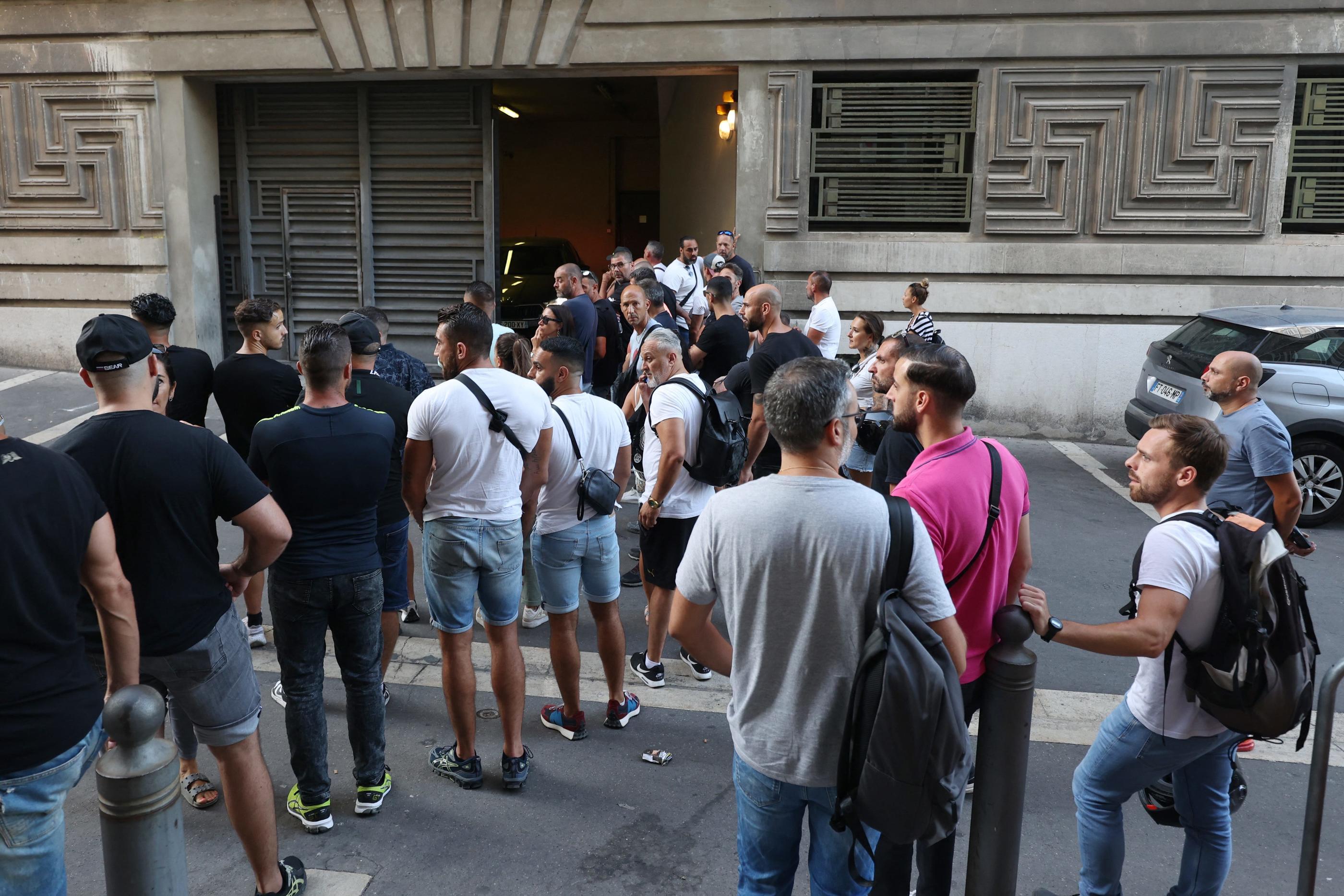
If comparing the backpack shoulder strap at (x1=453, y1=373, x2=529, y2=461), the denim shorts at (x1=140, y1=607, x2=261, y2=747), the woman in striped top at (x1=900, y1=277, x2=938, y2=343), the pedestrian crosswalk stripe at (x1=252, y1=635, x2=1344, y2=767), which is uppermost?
the woman in striped top at (x1=900, y1=277, x2=938, y2=343)

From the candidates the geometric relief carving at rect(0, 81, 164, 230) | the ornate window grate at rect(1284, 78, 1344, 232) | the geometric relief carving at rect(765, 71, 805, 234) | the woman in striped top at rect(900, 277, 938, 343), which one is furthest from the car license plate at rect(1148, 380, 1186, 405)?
the geometric relief carving at rect(0, 81, 164, 230)

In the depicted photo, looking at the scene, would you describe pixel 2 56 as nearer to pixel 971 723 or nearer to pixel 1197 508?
pixel 971 723

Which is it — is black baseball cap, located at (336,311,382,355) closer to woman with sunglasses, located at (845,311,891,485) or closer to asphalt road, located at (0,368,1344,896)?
asphalt road, located at (0,368,1344,896)

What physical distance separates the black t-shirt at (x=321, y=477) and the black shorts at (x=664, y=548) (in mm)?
1528

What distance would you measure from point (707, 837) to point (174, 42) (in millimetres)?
11381

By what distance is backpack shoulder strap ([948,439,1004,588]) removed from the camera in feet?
9.71

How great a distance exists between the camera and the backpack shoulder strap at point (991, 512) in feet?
9.71

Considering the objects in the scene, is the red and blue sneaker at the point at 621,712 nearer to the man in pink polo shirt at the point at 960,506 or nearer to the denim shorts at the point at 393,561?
the denim shorts at the point at 393,561

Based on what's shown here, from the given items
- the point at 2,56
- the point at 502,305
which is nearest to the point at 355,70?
the point at 502,305

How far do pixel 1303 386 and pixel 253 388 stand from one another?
24.4 ft

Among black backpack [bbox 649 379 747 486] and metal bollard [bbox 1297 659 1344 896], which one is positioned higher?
black backpack [bbox 649 379 747 486]

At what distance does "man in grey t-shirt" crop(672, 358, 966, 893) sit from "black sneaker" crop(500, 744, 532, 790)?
67.3 inches

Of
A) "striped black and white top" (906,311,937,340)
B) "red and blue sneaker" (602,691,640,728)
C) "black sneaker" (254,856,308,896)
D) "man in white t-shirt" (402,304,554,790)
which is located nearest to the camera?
"black sneaker" (254,856,308,896)

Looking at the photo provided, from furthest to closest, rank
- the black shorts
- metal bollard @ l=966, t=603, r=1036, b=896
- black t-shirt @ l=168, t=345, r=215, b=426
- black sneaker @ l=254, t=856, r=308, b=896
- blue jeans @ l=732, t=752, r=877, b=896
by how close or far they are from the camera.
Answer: black t-shirt @ l=168, t=345, r=215, b=426
the black shorts
black sneaker @ l=254, t=856, r=308, b=896
metal bollard @ l=966, t=603, r=1036, b=896
blue jeans @ l=732, t=752, r=877, b=896
